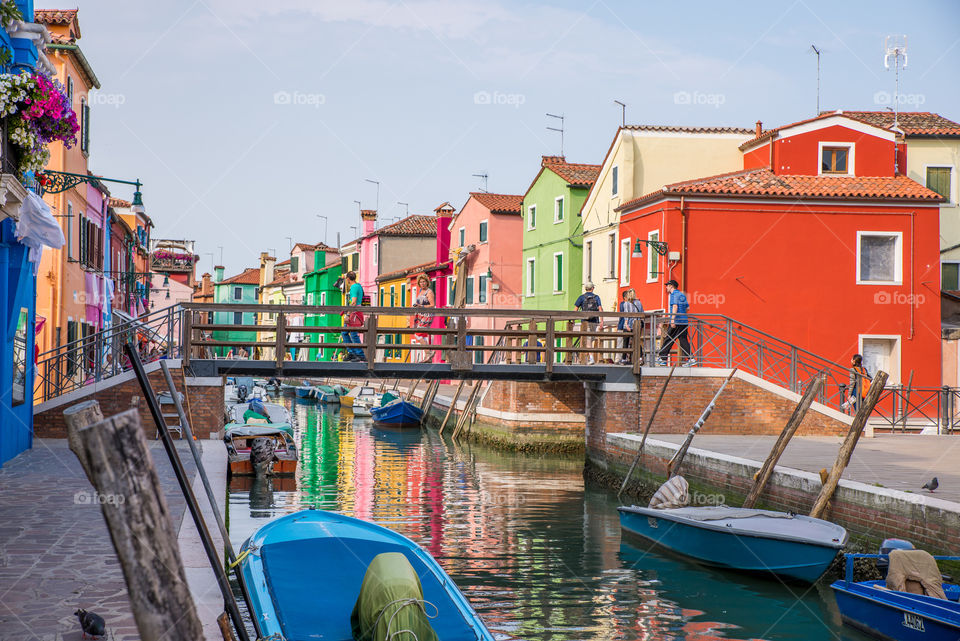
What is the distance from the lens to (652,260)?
24.7 metres

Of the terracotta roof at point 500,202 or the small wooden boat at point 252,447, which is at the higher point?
the terracotta roof at point 500,202

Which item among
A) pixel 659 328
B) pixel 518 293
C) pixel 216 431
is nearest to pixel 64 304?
pixel 216 431

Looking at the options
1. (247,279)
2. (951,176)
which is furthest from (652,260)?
(247,279)

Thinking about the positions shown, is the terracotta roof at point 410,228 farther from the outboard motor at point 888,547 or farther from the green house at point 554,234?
the outboard motor at point 888,547

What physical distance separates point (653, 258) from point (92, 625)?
2068cm

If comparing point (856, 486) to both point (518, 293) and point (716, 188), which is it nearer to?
point (716, 188)

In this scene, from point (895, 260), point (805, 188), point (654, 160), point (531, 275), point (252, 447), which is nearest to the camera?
point (252, 447)

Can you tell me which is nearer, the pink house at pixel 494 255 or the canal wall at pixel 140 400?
the canal wall at pixel 140 400

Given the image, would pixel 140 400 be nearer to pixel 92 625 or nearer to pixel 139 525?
pixel 92 625

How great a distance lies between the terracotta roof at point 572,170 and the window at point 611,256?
4839 millimetres

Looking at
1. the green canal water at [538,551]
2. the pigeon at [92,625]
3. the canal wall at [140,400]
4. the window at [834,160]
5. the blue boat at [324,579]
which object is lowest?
the green canal water at [538,551]

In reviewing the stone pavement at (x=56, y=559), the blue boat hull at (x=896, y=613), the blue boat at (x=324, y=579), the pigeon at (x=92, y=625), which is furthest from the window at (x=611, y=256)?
the pigeon at (x=92, y=625)

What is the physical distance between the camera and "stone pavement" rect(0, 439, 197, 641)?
5.64m

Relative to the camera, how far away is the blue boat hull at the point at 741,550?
32.4 feet
